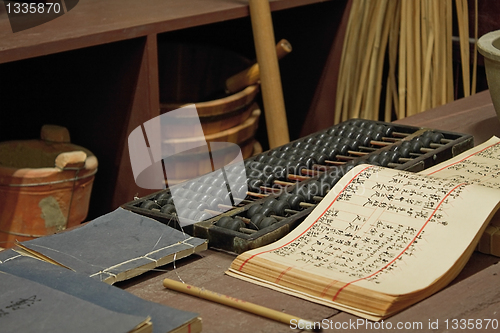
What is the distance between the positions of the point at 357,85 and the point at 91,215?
125 cm

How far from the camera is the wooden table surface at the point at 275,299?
860 millimetres

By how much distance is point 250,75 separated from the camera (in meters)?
2.52

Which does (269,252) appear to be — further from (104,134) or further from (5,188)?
(104,134)

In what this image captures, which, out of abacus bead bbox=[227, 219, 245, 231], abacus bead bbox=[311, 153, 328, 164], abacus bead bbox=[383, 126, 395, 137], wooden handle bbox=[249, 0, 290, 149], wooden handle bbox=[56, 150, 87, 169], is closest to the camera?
abacus bead bbox=[227, 219, 245, 231]

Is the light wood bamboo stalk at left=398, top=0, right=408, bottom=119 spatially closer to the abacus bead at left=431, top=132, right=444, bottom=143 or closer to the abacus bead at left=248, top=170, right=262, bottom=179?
the abacus bead at left=431, top=132, right=444, bottom=143

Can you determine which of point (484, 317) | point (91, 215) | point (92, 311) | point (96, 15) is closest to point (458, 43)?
point (96, 15)

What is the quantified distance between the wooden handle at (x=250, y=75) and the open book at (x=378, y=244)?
1.38m

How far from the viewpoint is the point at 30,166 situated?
235 cm

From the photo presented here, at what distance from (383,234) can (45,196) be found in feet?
4.49

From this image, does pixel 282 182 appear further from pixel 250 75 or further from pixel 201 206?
pixel 250 75

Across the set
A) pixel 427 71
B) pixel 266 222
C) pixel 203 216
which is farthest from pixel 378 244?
pixel 427 71

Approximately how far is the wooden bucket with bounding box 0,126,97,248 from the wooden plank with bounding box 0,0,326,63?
1.18ft

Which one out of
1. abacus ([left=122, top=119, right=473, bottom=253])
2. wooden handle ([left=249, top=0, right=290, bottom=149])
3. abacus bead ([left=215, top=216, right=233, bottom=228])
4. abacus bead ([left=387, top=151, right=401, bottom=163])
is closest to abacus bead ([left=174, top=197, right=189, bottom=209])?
abacus ([left=122, top=119, right=473, bottom=253])

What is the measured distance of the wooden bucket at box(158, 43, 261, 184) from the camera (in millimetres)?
2387
